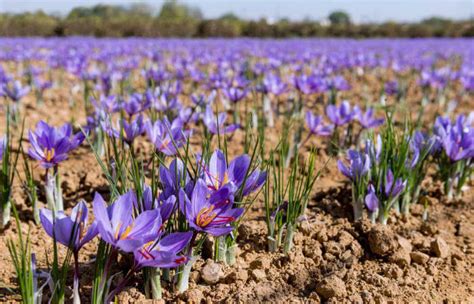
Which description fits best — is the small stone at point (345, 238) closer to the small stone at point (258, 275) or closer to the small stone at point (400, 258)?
the small stone at point (400, 258)

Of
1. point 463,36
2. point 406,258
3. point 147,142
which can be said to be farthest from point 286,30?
point 406,258

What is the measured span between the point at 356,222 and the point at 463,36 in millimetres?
25831

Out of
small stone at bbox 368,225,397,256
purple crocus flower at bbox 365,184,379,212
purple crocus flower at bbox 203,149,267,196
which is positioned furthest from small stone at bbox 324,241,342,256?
purple crocus flower at bbox 203,149,267,196

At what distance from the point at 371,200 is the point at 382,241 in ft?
0.67

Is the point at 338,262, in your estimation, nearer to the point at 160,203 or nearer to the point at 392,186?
the point at 392,186

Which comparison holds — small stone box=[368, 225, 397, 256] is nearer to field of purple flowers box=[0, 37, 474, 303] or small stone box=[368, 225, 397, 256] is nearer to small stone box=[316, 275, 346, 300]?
field of purple flowers box=[0, 37, 474, 303]

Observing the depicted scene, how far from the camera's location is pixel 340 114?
2863 mm

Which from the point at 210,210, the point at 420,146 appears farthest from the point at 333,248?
the point at 420,146

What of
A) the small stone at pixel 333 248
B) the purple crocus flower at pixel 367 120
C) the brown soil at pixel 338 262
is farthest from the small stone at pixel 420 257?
the purple crocus flower at pixel 367 120

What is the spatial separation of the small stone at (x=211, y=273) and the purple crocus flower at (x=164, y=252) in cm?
30

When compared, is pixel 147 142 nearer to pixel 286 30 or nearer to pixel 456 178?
pixel 456 178

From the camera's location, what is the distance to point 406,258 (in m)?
1.78

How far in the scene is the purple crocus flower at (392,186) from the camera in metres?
1.92

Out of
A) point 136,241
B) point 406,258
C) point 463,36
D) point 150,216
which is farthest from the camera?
point 463,36
